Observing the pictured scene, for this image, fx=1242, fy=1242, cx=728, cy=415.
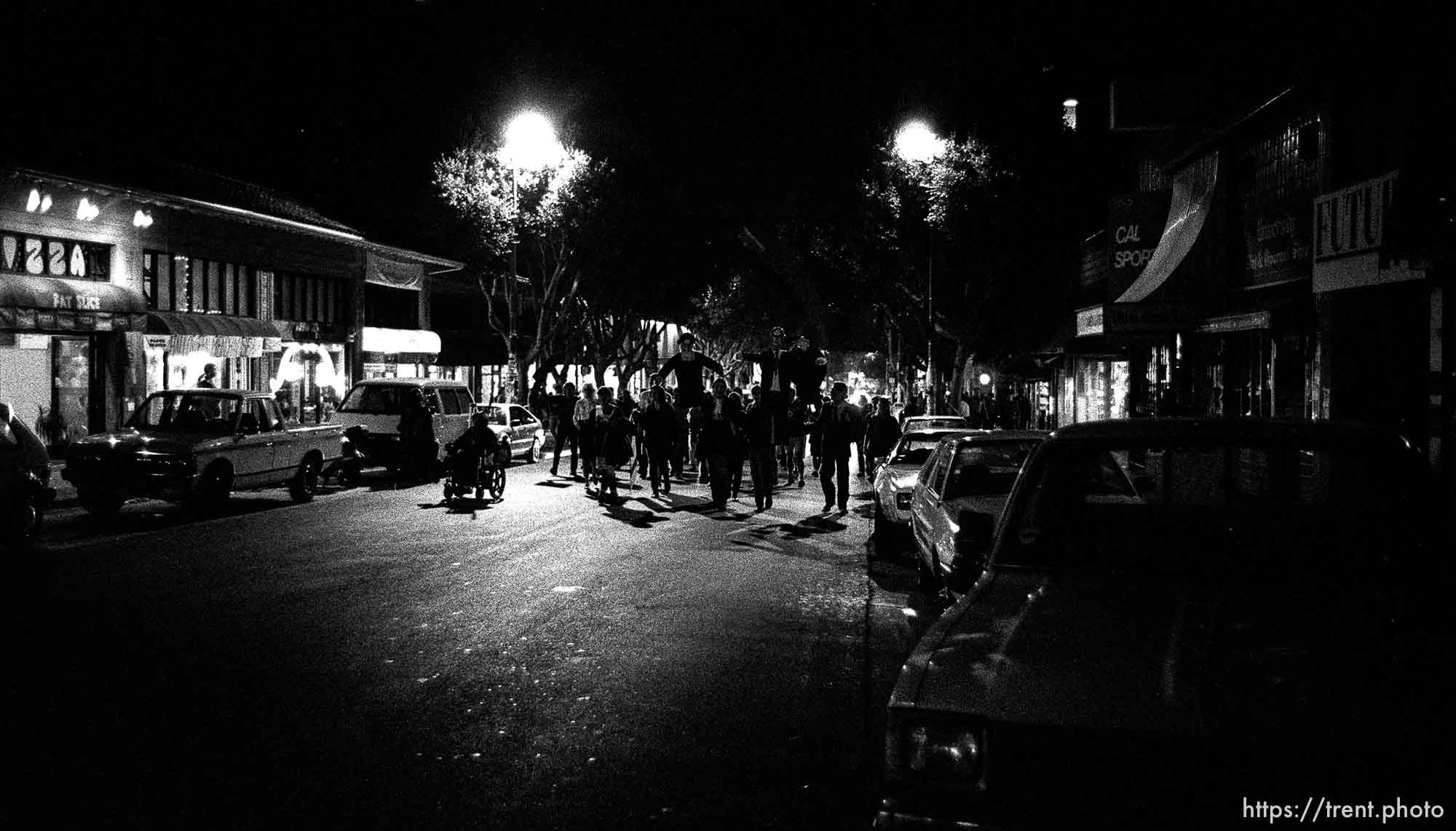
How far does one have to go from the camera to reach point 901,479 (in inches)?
531

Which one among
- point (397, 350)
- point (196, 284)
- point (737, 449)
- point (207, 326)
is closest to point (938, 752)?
point (737, 449)

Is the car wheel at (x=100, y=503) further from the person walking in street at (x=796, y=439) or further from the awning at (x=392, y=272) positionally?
the awning at (x=392, y=272)

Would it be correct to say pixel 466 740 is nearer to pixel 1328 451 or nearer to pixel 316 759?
pixel 316 759

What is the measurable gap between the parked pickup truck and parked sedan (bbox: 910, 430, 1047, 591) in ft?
31.7

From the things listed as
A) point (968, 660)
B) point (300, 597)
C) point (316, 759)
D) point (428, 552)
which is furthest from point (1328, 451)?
point (428, 552)

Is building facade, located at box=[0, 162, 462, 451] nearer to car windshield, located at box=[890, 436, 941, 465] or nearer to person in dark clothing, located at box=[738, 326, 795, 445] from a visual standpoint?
person in dark clothing, located at box=[738, 326, 795, 445]

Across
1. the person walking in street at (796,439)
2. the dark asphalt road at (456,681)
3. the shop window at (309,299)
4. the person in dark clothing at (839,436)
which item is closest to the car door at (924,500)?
the dark asphalt road at (456,681)

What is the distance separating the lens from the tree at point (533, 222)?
35344 mm

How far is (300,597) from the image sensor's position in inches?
401

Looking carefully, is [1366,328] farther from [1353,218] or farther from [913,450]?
[913,450]

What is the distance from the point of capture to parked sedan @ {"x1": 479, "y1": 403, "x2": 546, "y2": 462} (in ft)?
90.5

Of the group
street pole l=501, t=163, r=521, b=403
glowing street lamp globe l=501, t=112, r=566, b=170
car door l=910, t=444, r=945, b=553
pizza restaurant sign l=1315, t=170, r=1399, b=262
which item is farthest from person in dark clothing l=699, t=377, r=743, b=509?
street pole l=501, t=163, r=521, b=403

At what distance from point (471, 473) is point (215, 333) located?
1263cm

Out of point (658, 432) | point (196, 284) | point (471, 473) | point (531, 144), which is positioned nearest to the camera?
point (471, 473)
